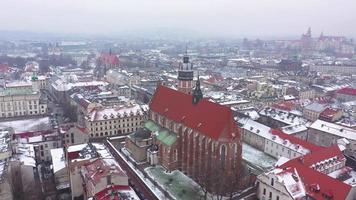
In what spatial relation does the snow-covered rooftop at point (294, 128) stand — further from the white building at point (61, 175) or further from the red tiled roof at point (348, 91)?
the red tiled roof at point (348, 91)

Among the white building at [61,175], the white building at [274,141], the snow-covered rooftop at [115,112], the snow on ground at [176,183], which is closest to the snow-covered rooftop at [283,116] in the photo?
the white building at [274,141]

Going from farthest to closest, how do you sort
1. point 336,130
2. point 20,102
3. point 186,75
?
point 20,102
point 336,130
point 186,75

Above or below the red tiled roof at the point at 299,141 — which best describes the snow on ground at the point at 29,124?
below

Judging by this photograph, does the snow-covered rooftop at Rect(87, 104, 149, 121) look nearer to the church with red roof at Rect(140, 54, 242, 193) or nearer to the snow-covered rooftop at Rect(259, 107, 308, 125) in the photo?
the church with red roof at Rect(140, 54, 242, 193)

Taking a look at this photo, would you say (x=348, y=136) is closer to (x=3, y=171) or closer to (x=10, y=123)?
(x=3, y=171)

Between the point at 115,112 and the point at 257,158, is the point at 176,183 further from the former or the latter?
the point at 115,112

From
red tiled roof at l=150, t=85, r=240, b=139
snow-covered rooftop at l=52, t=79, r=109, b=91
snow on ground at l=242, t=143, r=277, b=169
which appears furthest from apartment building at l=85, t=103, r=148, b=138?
snow-covered rooftop at l=52, t=79, r=109, b=91

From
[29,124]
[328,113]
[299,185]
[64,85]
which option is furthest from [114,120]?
[328,113]
